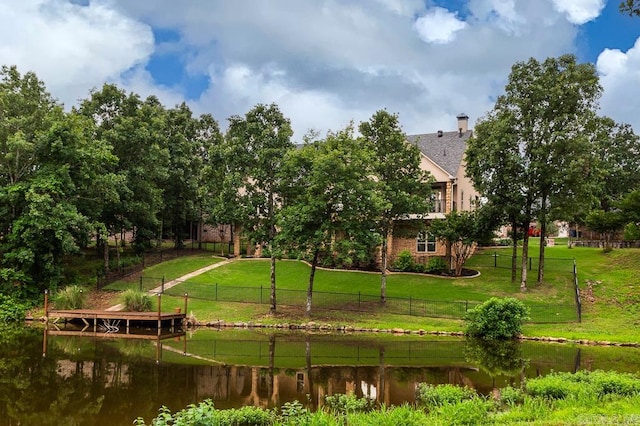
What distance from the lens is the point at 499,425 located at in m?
9.90

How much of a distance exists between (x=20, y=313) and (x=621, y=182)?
5342 centimetres

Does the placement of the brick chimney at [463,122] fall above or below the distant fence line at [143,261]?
above

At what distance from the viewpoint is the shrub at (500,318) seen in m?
26.0

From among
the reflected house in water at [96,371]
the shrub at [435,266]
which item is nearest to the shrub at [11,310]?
the reflected house in water at [96,371]

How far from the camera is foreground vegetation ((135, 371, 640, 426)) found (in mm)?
9797

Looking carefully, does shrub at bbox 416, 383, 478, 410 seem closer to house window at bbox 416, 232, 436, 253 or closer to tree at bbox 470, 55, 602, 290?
tree at bbox 470, 55, 602, 290

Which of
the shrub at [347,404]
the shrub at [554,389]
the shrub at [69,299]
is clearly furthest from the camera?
the shrub at [69,299]

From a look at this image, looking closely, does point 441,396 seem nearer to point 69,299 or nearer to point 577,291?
point 577,291

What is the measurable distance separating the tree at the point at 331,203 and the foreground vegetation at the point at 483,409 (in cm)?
1451

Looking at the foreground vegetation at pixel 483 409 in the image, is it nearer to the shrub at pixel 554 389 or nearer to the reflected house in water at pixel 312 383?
the shrub at pixel 554 389

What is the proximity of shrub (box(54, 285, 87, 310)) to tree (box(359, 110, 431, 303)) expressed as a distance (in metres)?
18.0

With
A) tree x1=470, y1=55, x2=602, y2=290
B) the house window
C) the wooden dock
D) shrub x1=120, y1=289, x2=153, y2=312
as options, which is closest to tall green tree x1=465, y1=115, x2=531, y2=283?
tree x1=470, y1=55, x2=602, y2=290

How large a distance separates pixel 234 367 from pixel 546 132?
82.1 ft

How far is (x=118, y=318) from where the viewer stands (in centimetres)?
2972
